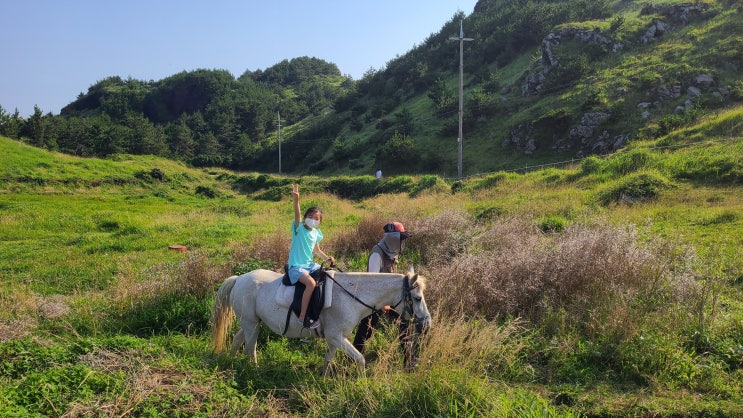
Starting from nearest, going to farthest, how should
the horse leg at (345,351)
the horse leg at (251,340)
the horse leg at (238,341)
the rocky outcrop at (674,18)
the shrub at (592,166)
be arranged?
1. the horse leg at (345,351)
2. the horse leg at (251,340)
3. the horse leg at (238,341)
4. the shrub at (592,166)
5. the rocky outcrop at (674,18)

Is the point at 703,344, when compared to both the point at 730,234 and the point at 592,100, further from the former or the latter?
the point at 592,100

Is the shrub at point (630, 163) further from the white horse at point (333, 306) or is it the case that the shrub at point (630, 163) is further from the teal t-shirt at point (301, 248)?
the teal t-shirt at point (301, 248)

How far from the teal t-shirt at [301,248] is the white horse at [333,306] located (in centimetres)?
35

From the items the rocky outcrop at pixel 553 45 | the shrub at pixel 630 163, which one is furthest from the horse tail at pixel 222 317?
the rocky outcrop at pixel 553 45

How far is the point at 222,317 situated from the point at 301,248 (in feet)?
4.92

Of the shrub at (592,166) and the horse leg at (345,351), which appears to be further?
the shrub at (592,166)

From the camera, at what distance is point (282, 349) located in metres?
5.71

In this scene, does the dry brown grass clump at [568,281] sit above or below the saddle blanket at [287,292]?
below

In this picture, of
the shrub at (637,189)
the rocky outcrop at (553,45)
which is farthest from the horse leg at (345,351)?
the rocky outcrop at (553,45)

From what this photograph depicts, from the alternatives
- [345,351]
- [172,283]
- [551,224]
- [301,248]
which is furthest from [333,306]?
[551,224]

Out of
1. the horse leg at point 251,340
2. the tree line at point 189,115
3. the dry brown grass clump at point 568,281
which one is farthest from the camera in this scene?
the tree line at point 189,115

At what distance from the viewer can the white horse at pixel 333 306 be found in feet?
15.4

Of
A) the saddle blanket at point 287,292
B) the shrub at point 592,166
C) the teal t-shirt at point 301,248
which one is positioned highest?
the shrub at point 592,166

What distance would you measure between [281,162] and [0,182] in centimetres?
3440
